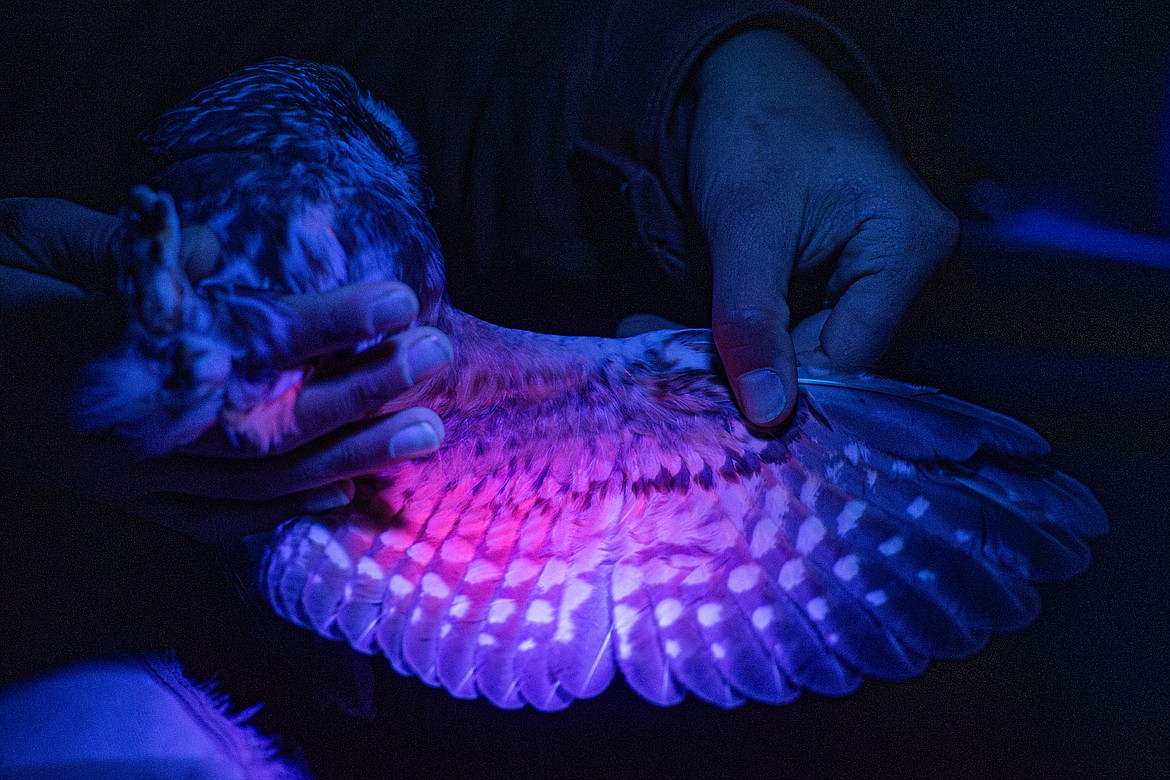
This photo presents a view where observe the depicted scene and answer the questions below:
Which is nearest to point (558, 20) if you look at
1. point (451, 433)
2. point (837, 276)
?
point (837, 276)

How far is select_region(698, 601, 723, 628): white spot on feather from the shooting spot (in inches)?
20.1

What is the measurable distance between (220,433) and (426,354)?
13cm

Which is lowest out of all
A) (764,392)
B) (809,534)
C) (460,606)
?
(460,606)

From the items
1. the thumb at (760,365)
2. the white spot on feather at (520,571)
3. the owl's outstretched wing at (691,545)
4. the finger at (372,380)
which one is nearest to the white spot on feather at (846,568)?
the owl's outstretched wing at (691,545)

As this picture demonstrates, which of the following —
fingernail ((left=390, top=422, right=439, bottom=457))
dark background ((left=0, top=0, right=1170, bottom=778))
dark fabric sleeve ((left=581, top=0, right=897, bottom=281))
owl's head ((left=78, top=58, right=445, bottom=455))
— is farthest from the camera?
dark fabric sleeve ((left=581, top=0, right=897, bottom=281))

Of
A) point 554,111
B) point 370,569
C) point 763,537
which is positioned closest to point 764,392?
point 763,537

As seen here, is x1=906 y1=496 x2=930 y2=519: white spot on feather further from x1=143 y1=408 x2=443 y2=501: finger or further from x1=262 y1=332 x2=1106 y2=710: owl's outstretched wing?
x1=143 y1=408 x2=443 y2=501: finger

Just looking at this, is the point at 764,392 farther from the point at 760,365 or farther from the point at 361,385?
the point at 361,385

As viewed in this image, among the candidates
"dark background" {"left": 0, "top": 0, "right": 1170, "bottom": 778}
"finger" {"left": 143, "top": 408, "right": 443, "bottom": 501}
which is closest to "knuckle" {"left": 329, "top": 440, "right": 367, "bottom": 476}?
"finger" {"left": 143, "top": 408, "right": 443, "bottom": 501}

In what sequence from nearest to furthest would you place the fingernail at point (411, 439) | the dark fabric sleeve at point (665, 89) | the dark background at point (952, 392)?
the fingernail at point (411, 439), the dark background at point (952, 392), the dark fabric sleeve at point (665, 89)

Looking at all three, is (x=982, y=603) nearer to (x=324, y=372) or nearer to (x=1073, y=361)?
(x=1073, y=361)

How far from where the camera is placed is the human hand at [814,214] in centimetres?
61

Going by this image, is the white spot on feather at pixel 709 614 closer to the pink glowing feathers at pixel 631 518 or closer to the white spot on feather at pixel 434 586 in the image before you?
the pink glowing feathers at pixel 631 518

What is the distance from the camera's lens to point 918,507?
0.51 m
